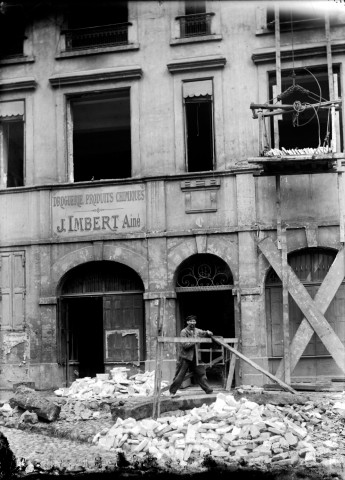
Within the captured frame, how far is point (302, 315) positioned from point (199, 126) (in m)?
4.90

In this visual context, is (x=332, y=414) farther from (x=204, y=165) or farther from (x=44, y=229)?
(x=44, y=229)

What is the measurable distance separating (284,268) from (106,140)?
17.7ft

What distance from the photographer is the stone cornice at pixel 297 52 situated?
1727 cm

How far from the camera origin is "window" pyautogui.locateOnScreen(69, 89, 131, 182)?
731 inches

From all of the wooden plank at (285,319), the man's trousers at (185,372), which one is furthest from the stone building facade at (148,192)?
the man's trousers at (185,372)

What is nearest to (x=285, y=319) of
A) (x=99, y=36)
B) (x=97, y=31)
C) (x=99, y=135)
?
(x=99, y=135)

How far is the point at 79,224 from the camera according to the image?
60.1 ft

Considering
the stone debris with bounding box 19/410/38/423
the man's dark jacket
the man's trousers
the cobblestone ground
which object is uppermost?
the man's dark jacket

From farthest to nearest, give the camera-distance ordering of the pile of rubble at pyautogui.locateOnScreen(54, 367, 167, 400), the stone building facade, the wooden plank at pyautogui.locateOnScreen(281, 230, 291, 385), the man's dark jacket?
the stone building facade < the pile of rubble at pyautogui.locateOnScreen(54, 367, 167, 400) < the wooden plank at pyautogui.locateOnScreen(281, 230, 291, 385) < the man's dark jacket

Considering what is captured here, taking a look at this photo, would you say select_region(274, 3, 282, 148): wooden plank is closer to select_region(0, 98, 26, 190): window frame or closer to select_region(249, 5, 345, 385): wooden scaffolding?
select_region(249, 5, 345, 385): wooden scaffolding

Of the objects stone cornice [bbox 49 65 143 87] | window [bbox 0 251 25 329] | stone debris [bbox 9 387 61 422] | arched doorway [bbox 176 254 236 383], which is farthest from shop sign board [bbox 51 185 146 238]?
stone debris [bbox 9 387 61 422]

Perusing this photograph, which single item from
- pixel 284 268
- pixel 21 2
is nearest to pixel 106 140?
pixel 284 268

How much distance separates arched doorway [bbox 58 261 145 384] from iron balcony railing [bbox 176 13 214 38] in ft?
18.3

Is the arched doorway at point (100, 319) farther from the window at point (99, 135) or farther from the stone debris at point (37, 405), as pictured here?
the stone debris at point (37, 405)
